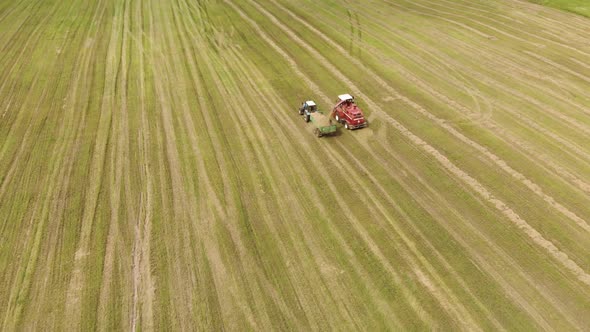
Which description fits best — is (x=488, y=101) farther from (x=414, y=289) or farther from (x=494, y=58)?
(x=414, y=289)

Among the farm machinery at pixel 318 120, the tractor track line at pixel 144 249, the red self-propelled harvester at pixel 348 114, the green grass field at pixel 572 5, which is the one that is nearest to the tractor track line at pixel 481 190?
the red self-propelled harvester at pixel 348 114

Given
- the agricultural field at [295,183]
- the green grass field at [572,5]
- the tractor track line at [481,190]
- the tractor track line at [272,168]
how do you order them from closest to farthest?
the agricultural field at [295,183], the tractor track line at [481,190], the tractor track line at [272,168], the green grass field at [572,5]

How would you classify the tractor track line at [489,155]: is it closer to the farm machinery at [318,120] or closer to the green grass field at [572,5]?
the farm machinery at [318,120]

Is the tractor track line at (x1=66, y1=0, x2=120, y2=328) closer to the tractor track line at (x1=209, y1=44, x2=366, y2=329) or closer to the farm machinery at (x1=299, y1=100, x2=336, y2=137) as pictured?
the tractor track line at (x1=209, y1=44, x2=366, y2=329)

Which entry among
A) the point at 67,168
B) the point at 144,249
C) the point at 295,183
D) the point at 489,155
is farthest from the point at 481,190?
the point at 67,168

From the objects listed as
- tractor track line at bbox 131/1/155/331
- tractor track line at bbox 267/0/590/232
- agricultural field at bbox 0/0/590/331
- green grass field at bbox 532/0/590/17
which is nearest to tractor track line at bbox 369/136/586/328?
agricultural field at bbox 0/0/590/331

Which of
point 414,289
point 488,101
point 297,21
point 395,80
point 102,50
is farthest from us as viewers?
point 297,21

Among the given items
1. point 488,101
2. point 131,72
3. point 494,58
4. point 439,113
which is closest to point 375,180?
point 439,113
